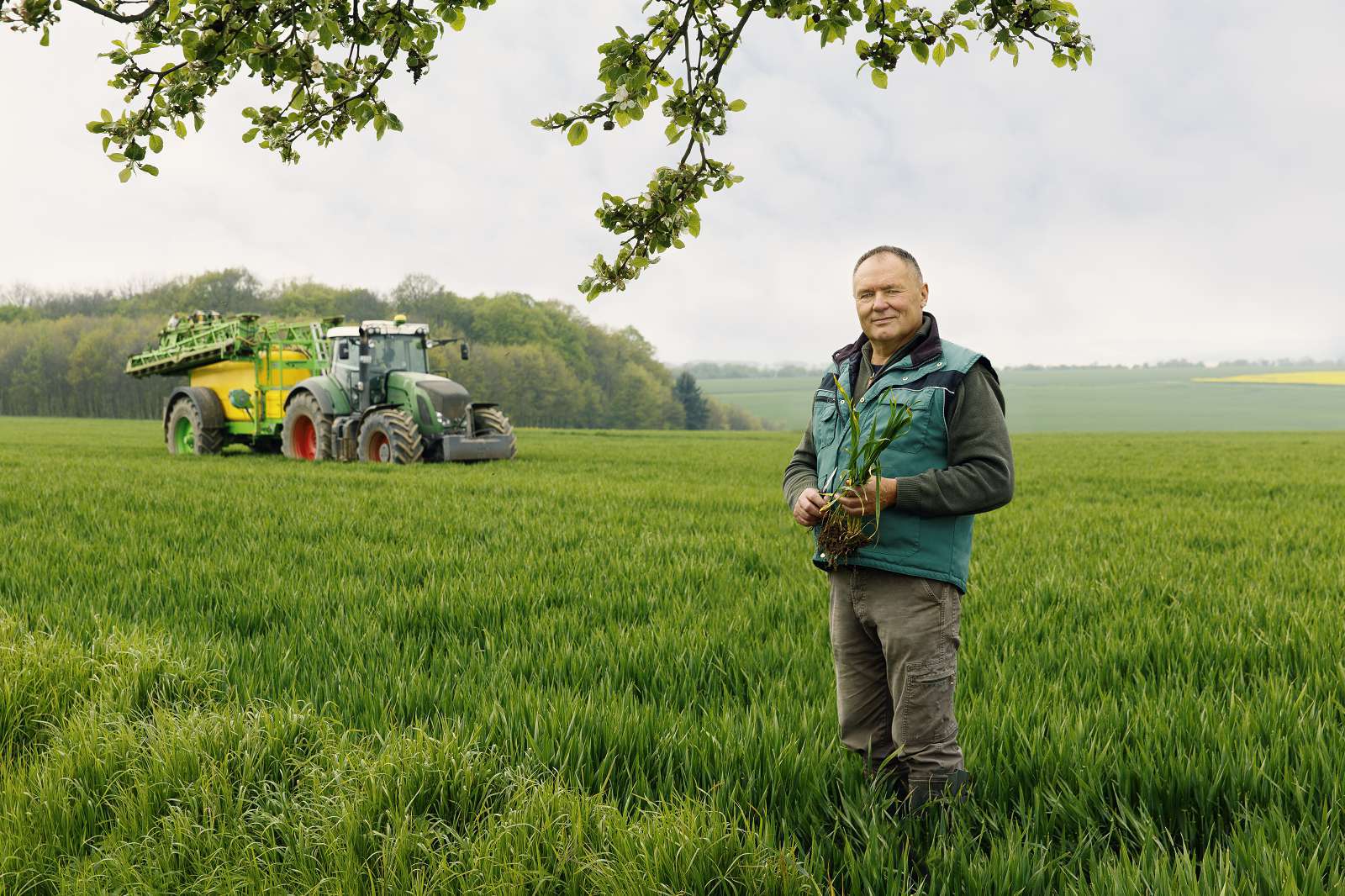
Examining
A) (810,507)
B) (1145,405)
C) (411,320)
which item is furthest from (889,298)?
(1145,405)

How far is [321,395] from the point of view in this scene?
1521 cm

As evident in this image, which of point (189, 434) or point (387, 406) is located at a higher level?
point (387, 406)

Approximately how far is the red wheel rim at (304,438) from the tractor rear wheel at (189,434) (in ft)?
9.02

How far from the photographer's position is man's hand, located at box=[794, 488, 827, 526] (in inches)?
89.7

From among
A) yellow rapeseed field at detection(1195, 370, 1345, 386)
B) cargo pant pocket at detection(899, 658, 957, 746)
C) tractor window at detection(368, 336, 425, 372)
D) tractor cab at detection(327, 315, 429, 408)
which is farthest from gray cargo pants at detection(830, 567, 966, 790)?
yellow rapeseed field at detection(1195, 370, 1345, 386)

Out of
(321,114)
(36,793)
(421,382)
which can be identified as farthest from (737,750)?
(421,382)

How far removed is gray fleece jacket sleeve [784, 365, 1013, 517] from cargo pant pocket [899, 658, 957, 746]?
0.42 metres

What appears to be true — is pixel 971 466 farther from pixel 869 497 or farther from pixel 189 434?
pixel 189 434

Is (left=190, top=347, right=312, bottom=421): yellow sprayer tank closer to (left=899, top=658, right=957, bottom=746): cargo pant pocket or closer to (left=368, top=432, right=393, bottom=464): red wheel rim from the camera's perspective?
(left=368, top=432, right=393, bottom=464): red wheel rim

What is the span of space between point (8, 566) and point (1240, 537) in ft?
32.9

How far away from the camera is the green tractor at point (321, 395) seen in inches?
588

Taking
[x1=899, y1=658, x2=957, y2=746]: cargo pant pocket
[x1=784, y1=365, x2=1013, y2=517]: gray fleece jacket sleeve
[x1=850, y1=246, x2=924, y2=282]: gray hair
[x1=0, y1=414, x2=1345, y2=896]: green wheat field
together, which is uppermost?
[x1=850, y1=246, x2=924, y2=282]: gray hair

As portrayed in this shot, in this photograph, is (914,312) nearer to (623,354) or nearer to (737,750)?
(737,750)

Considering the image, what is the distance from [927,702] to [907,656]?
14cm
